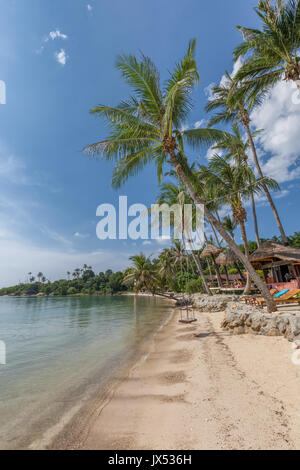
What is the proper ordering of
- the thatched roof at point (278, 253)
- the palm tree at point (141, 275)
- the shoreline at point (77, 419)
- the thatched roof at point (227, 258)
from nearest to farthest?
the shoreline at point (77, 419) → the thatched roof at point (278, 253) → the thatched roof at point (227, 258) → the palm tree at point (141, 275)

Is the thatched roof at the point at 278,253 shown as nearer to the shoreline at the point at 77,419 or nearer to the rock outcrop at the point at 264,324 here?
the rock outcrop at the point at 264,324

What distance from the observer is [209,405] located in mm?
3150

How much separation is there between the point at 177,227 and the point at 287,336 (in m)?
15.3

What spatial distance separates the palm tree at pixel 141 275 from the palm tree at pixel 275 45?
2415cm

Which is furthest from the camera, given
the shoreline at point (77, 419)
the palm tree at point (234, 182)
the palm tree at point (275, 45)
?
the palm tree at point (234, 182)

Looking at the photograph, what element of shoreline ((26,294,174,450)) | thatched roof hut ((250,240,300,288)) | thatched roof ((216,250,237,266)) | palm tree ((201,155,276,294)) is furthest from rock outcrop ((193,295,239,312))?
shoreline ((26,294,174,450))

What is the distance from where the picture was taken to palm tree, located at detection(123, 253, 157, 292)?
29014mm

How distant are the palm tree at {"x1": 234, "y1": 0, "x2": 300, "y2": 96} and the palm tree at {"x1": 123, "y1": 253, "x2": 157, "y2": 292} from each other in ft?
79.2

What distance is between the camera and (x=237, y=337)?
6.61 metres

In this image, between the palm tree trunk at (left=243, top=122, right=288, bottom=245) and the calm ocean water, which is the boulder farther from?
the palm tree trunk at (left=243, top=122, right=288, bottom=245)

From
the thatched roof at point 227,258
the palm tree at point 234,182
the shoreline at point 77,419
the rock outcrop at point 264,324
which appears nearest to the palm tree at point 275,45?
the palm tree at point 234,182

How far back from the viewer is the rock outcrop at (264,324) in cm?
513

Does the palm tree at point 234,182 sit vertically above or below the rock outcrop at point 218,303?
above
